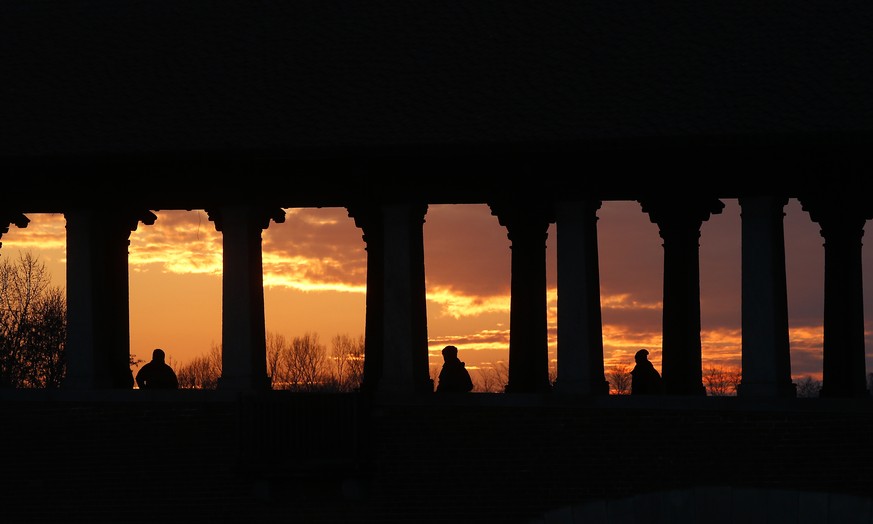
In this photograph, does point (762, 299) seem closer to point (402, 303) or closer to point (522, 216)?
point (522, 216)

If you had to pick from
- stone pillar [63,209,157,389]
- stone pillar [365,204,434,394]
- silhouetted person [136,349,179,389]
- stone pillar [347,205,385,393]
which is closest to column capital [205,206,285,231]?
stone pillar [347,205,385,393]

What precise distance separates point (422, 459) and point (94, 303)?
5623 mm

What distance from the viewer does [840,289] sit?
2397 cm

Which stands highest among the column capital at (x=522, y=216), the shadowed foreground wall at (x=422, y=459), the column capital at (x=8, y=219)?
the column capital at (x=8, y=219)

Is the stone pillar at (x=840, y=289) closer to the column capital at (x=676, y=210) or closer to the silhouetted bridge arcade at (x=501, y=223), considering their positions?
the silhouetted bridge arcade at (x=501, y=223)

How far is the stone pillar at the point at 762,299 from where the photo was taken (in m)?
22.7

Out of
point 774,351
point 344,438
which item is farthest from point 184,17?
point 774,351

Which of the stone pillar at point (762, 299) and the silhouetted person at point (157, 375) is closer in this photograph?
the stone pillar at point (762, 299)

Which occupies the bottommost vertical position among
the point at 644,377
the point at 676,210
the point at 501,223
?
the point at 644,377

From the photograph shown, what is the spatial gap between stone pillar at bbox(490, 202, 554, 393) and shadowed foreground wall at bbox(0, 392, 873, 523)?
118 centimetres

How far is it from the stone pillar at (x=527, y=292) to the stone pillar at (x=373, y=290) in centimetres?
174

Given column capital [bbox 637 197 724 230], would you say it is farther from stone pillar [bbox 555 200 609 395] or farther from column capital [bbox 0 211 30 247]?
column capital [bbox 0 211 30 247]

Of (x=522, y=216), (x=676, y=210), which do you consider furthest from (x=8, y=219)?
(x=676, y=210)

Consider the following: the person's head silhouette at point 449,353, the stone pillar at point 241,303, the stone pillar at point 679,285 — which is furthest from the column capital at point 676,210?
the stone pillar at point 241,303
